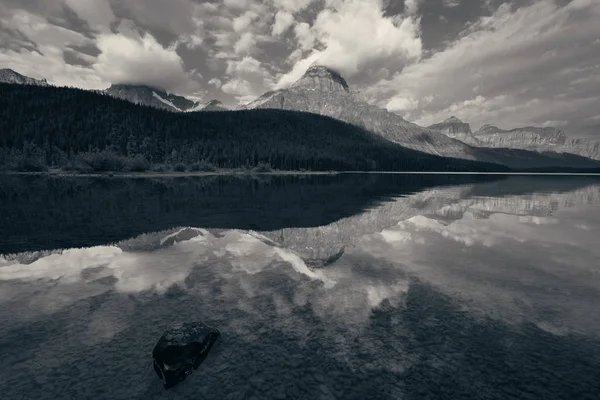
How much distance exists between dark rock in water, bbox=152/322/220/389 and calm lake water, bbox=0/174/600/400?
10.8 inches

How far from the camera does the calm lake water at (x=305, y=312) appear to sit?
8.94 metres

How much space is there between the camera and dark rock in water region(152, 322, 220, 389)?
8945 millimetres

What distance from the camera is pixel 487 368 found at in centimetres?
964

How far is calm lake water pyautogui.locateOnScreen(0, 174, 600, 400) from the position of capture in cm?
894

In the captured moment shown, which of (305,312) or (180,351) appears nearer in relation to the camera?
(180,351)

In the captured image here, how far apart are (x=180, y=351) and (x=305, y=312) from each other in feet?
18.6

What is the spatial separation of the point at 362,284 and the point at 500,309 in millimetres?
6414

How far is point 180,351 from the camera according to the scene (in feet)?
30.7

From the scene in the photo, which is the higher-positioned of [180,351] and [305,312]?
[180,351]

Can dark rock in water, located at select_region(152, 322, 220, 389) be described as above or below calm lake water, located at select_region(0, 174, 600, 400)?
above

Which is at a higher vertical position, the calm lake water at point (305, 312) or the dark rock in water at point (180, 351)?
the dark rock in water at point (180, 351)

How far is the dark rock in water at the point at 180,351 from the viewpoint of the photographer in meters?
8.95

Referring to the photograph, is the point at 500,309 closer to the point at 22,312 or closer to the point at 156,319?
the point at 156,319

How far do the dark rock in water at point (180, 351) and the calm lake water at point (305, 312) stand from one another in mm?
274
